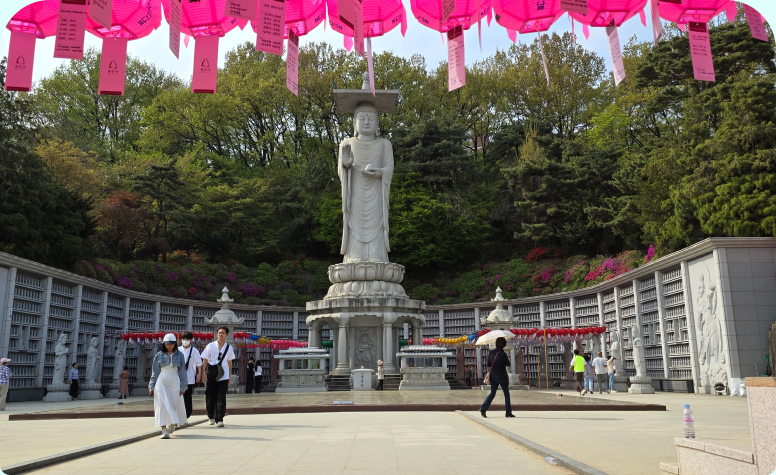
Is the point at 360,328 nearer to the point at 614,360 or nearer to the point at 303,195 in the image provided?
the point at 614,360

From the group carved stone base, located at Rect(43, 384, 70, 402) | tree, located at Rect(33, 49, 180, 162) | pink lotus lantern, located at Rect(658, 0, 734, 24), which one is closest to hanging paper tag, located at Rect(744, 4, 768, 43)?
pink lotus lantern, located at Rect(658, 0, 734, 24)

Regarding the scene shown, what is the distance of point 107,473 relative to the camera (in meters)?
4.86

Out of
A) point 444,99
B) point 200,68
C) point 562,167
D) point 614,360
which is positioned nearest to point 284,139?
point 444,99

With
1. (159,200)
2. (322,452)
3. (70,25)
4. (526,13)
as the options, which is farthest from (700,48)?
(159,200)

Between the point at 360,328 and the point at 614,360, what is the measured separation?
8.72 metres

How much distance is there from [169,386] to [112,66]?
4186 millimetres

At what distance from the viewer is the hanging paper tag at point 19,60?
7027mm

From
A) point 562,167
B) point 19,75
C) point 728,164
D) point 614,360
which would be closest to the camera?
point 19,75

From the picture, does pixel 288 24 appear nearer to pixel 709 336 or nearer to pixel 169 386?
pixel 169 386

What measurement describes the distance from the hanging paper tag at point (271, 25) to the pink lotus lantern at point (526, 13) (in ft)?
8.86

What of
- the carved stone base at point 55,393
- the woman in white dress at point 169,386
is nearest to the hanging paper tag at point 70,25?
the woman in white dress at point 169,386

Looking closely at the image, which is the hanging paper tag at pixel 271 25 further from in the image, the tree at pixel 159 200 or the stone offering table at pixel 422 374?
the tree at pixel 159 200

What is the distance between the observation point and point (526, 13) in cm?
769

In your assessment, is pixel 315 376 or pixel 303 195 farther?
pixel 303 195
